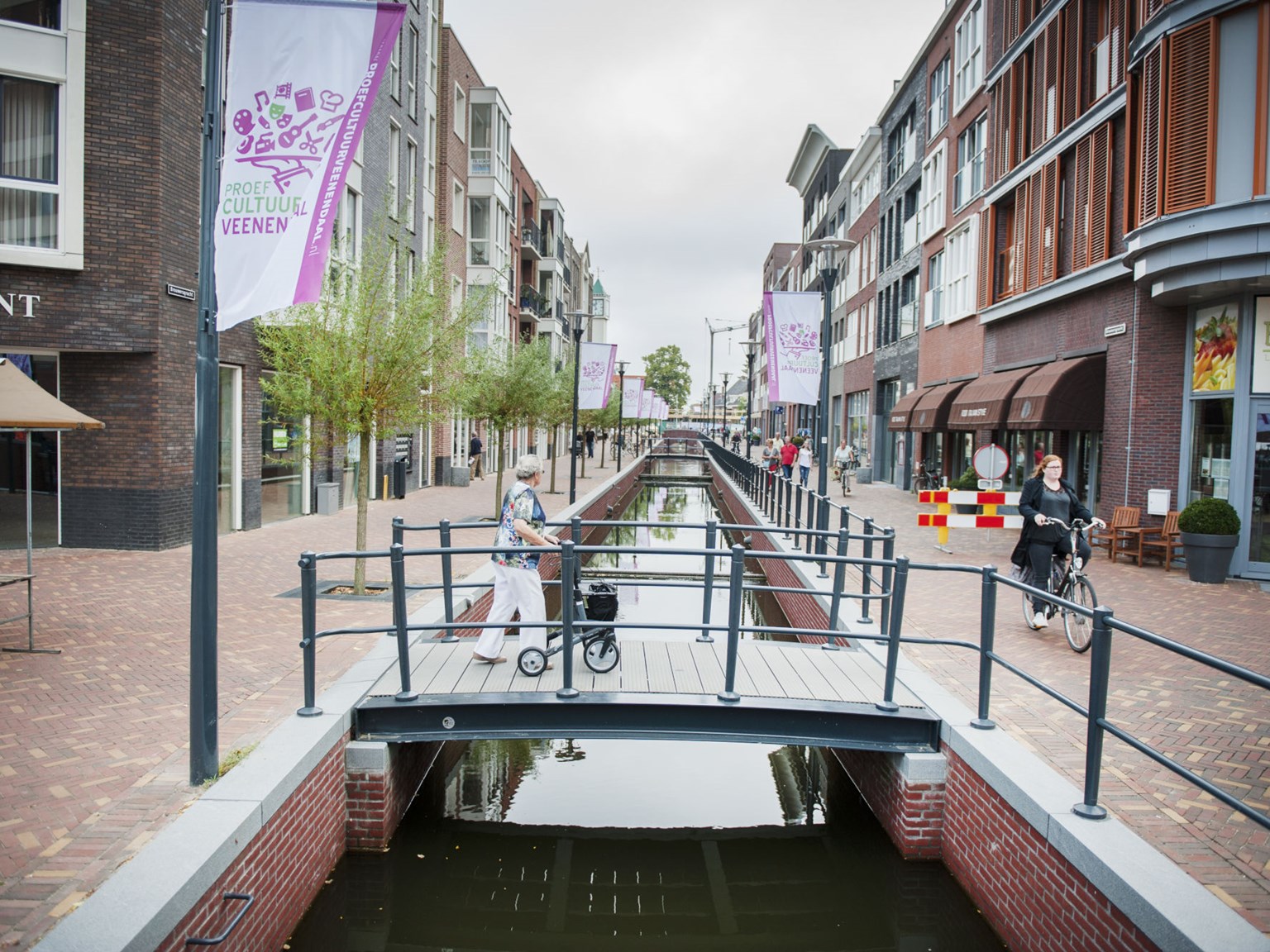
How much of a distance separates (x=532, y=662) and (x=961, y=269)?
74.6 ft

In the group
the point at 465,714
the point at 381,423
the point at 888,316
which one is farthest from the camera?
the point at 888,316

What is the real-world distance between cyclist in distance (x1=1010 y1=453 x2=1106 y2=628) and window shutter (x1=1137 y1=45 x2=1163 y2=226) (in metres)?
6.11

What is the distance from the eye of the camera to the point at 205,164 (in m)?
5.02

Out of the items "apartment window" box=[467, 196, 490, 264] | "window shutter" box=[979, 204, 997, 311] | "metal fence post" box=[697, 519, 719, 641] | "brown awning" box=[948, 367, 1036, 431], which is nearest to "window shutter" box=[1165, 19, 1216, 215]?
"brown awning" box=[948, 367, 1036, 431]

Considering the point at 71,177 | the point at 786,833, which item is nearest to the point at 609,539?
the point at 71,177

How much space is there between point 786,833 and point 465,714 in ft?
8.23

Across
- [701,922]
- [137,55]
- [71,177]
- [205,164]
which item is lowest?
[701,922]

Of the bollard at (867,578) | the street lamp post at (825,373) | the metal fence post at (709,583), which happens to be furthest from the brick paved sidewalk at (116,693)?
the street lamp post at (825,373)

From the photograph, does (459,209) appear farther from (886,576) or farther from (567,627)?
(567,627)

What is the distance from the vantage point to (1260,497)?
13.1 metres

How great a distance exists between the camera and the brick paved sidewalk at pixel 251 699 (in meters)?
4.45

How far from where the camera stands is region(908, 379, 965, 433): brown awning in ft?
80.4

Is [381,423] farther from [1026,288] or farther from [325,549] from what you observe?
[1026,288]

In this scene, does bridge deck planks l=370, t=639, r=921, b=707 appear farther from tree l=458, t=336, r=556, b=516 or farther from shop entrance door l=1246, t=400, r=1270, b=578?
tree l=458, t=336, r=556, b=516
